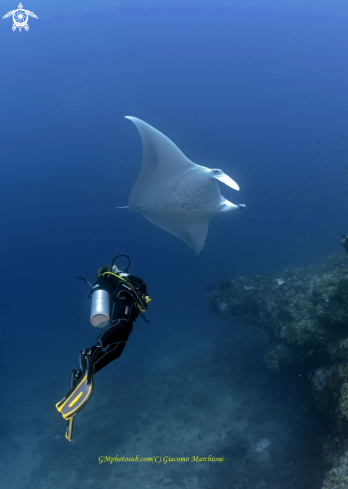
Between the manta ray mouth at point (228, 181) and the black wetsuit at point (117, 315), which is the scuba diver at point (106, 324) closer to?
the black wetsuit at point (117, 315)

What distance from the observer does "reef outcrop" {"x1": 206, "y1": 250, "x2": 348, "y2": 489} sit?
717cm

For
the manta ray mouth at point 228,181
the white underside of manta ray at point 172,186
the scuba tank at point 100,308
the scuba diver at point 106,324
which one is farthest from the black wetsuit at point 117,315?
the white underside of manta ray at point 172,186

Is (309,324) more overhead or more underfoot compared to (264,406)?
more overhead

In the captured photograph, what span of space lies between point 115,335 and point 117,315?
0.40 m

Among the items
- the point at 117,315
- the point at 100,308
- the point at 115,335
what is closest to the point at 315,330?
the point at 117,315

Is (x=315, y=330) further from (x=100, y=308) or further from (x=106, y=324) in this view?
(x=100, y=308)

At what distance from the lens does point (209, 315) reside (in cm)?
2711

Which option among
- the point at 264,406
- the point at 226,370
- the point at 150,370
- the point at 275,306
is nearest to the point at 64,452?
the point at 150,370

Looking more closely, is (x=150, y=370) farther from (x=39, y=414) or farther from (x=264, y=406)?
(x=264, y=406)

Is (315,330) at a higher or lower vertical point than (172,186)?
lower

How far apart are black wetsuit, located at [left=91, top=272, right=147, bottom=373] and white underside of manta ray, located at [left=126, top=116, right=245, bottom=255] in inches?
177

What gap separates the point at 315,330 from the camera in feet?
34.2

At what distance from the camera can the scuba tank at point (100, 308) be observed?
4.71 m

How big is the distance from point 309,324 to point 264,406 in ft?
15.1
